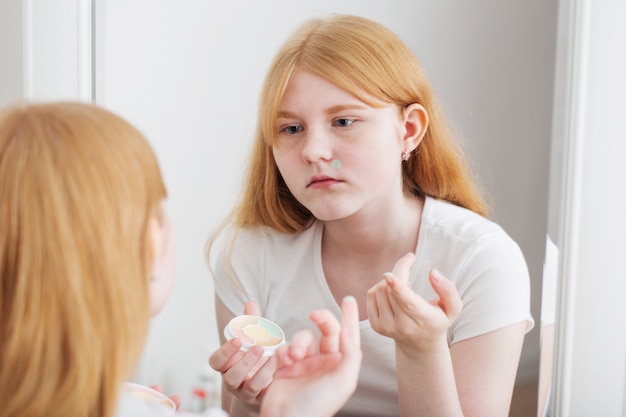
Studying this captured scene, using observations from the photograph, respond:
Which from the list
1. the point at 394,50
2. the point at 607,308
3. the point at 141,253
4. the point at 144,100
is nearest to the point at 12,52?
the point at 144,100

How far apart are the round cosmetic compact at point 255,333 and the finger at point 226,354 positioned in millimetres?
11

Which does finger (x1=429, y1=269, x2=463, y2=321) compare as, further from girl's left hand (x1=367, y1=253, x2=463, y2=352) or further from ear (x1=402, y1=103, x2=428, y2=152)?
ear (x1=402, y1=103, x2=428, y2=152)

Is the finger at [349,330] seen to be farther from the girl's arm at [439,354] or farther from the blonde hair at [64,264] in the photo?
the blonde hair at [64,264]

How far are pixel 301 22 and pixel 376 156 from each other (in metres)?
0.28

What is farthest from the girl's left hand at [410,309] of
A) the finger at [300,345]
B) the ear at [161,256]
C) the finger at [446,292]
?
the ear at [161,256]

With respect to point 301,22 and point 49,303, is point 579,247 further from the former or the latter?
point 49,303

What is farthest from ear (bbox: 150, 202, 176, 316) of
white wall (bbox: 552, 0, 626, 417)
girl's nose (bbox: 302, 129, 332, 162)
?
white wall (bbox: 552, 0, 626, 417)

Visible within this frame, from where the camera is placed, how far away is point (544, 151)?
1000 millimetres

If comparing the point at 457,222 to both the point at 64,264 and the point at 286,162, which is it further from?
the point at 64,264

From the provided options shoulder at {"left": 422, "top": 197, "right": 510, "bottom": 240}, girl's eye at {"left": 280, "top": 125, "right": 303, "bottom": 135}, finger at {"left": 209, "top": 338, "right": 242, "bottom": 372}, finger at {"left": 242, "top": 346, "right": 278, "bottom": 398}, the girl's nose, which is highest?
girl's eye at {"left": 280, "top": 125, "right": 303, "bottom": 135}

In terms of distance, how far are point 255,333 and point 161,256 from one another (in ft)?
0.91

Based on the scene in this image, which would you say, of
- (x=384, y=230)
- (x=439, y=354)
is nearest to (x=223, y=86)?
(x=384, y=230)

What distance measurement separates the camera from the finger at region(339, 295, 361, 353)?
68 centimetres

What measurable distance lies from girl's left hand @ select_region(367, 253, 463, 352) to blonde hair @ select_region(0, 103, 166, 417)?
11.6 inches
